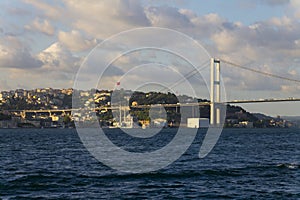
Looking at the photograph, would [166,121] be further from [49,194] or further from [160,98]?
[49,194]

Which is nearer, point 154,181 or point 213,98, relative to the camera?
point 154,181

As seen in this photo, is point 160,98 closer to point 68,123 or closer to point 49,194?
point 68,123

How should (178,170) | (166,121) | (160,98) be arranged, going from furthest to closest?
1. (166,121)
2. (160,98)
3. (178,170)

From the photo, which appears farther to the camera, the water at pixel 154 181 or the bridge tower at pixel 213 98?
the bridge tower at pixel 213 98

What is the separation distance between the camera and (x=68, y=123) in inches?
7387

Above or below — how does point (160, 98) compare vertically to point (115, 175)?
above

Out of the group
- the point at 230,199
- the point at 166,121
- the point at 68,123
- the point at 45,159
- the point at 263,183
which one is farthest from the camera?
the point at 68,123

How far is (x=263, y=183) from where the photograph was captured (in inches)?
1023

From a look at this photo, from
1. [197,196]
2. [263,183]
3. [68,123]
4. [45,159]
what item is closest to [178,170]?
[263,183]

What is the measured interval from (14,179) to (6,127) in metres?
171

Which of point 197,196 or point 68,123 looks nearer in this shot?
point 197,196

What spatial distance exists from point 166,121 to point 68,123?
44.5m

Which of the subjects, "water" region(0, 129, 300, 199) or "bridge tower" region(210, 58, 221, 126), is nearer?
"water" region(0, 129, 300, 199)

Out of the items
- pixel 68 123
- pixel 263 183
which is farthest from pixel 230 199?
pixel 68 123
